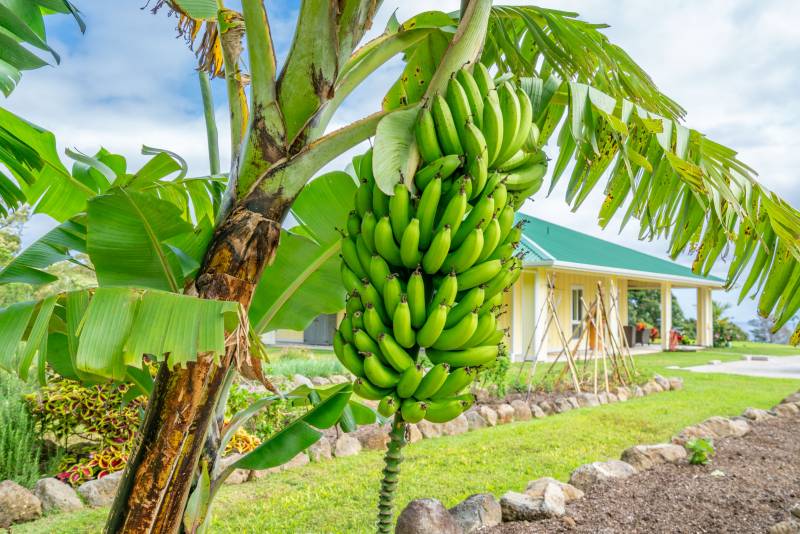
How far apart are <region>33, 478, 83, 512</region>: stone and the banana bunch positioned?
4.17m

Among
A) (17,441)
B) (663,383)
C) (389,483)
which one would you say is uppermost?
(389,483)

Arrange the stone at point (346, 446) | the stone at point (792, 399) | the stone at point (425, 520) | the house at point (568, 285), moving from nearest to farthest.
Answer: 1. the stone at point (425, 520)
2. the stone at point (346, 446)
3. the stone at point (792, 399)
4. the house at point (568, 285)

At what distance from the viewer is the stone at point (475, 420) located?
8.14 metres

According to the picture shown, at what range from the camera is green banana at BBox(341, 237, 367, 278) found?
2066mm

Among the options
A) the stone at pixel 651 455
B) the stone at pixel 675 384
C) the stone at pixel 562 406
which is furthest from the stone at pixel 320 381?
the stone at pixel 675 384

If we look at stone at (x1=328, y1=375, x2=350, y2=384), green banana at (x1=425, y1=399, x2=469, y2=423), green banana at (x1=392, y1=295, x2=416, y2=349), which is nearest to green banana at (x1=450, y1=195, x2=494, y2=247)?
green banana at (x1=392, y1=295, x2=416, y2=349)

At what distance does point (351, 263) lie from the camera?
208cm

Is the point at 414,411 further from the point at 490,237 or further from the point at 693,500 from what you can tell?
the point at 693,500

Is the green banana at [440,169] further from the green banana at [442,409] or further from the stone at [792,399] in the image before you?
the stone at [792,399]

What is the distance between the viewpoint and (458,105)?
198 cm

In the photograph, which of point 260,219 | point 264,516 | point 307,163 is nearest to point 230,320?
point 260,219

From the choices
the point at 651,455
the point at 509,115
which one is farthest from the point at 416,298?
the point at 651,455

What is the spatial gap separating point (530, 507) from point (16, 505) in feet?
13.7

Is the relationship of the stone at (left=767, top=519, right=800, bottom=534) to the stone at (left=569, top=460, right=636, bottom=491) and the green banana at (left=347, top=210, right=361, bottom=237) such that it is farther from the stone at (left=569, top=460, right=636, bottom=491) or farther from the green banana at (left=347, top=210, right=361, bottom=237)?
the green banana at (left=347, top=210, right=361, bottom=237)
